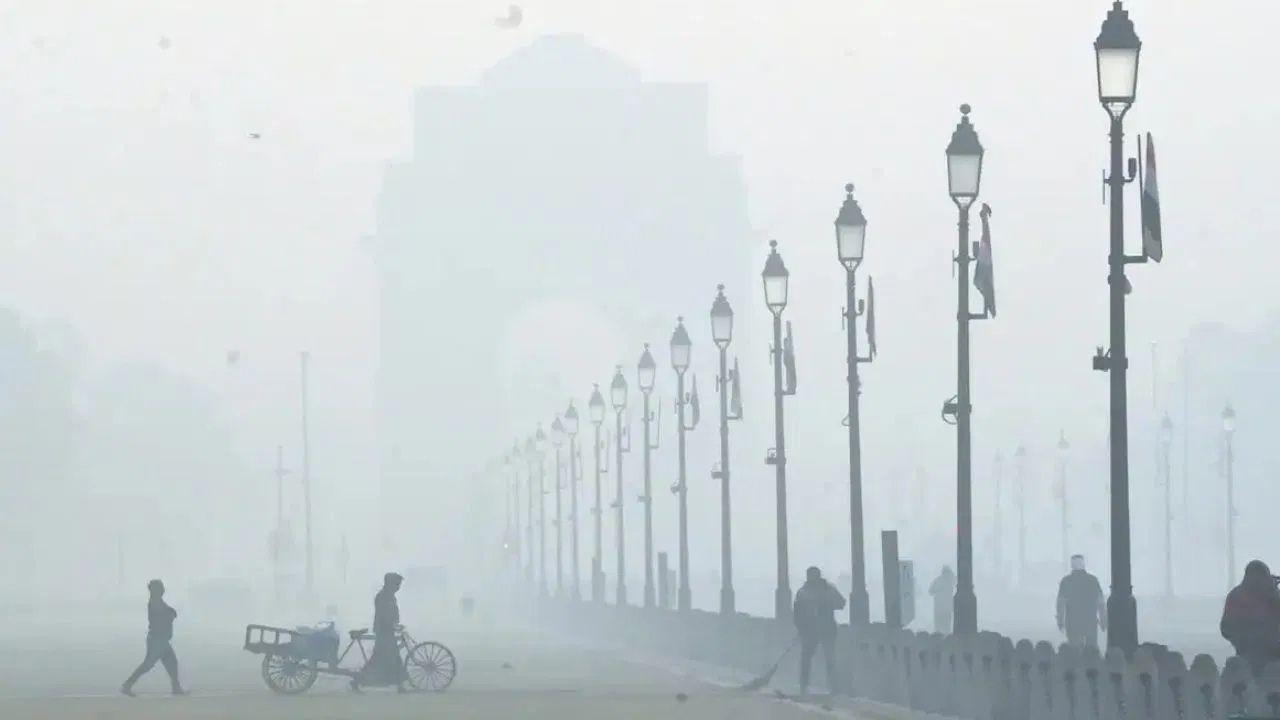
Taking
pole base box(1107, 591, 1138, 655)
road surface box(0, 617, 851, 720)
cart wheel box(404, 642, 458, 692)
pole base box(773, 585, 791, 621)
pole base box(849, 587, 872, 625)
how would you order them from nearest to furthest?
pole base box(1107, 591, 1138, 655), road surface box(0, 617, 851, 720), pole base box(849, 587, 872, 625), cart wheel box(404, 642, 458, 692), pole base box(773, 585, 791, 621)

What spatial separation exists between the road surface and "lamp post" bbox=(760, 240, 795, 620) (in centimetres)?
219

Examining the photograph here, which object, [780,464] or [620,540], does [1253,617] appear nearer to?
[780,464]

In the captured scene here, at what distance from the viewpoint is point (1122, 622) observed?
2962 centimetres

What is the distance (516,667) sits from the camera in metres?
63.3

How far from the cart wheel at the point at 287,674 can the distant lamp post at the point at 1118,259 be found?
19.2m

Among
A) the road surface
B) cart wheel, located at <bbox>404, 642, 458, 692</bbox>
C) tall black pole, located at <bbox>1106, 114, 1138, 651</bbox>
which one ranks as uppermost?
tall black pole, located at <bbox>1106, 114, 1138, 651</bbox>

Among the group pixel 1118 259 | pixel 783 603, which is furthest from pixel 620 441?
pixel 1118 259

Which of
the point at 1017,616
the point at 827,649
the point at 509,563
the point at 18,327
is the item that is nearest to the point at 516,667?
the point at 827,649

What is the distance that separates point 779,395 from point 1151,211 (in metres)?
Result: 20.7

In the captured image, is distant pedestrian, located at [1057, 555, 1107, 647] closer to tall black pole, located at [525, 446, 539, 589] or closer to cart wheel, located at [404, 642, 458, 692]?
cart wheel, located at [404, 642, 458, 692]

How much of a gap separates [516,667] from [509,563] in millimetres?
111293

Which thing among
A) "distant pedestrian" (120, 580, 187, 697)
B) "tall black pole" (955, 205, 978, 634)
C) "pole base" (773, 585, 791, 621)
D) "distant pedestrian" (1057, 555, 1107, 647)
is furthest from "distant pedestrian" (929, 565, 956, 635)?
"tall black pole" (955, 205, 978, 634)

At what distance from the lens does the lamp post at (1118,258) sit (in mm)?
30109

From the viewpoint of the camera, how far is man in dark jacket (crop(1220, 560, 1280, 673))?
27.5m
